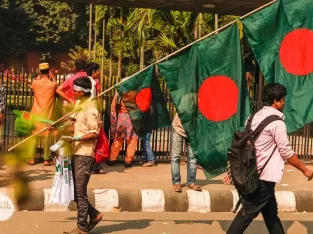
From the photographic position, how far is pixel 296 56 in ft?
26.5

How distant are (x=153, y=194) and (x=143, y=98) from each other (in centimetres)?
192

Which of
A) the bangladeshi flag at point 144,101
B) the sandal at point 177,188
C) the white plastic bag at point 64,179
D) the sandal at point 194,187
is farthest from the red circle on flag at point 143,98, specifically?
the sandal at point 194,187

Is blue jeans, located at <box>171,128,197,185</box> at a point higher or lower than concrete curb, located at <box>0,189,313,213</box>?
higher

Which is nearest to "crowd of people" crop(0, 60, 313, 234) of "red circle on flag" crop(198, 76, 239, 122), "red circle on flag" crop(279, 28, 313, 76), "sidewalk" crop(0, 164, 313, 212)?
"sidewalk" crop(0, 164, 313, 212)

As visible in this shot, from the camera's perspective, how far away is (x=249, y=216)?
7.09 meters

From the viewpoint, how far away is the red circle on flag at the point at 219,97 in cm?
805

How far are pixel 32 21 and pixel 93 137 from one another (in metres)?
46.8

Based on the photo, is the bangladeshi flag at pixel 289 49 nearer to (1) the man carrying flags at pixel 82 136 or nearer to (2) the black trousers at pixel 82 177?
(1) the man carrying flags at pixel 82 136

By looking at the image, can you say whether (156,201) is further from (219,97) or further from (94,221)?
(219,97)

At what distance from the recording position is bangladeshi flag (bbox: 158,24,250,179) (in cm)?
809

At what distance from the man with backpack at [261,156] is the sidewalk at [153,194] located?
2913 millimetres

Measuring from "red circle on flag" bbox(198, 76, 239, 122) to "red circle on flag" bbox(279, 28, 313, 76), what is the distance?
0.57m

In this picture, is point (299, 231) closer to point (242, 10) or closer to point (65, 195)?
point (65, 195)

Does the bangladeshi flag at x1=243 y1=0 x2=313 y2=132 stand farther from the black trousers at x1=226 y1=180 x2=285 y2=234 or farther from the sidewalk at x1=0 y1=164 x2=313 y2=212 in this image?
the sidewalk at x1=0 y1=164 x2=313 y2=212
